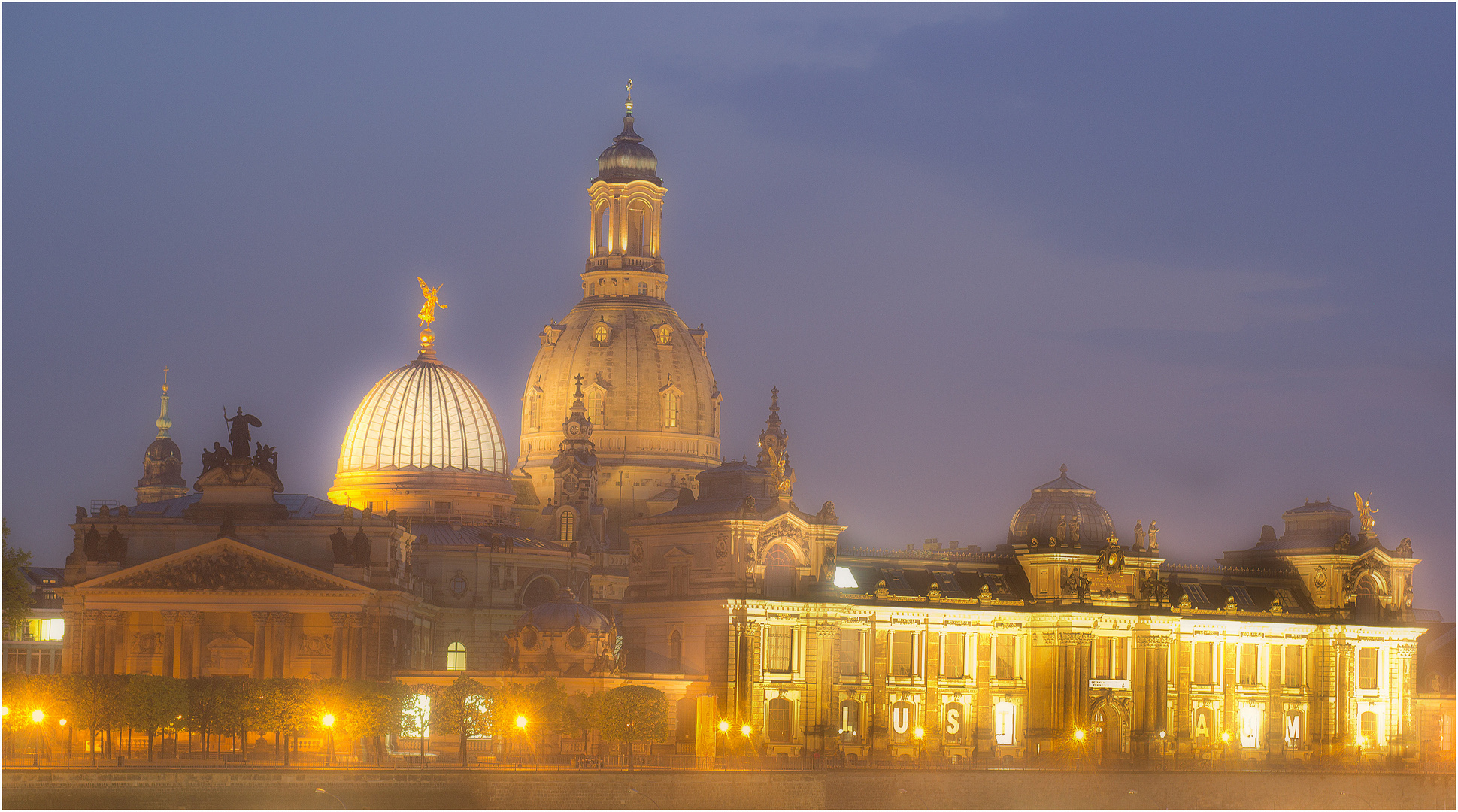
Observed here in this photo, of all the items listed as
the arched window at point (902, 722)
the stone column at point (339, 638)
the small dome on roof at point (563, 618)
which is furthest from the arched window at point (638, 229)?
the small dome on roof at point (563, 618)

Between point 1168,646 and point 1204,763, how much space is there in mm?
10586

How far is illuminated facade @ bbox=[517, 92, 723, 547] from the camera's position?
179 m

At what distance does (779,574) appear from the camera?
12888 cm

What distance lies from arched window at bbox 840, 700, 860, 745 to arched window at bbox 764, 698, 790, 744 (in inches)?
125

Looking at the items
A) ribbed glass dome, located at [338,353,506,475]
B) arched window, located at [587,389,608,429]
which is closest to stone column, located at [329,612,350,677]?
ribbed glass dome, located at [338,353,506,475]

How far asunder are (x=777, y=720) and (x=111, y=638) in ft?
111

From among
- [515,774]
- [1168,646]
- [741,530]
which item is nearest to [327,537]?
[741,530]

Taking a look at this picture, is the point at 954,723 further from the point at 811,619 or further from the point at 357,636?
the point at 357,636

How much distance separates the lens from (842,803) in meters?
114

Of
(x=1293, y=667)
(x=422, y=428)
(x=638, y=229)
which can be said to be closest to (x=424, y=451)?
(x=422, y=428)

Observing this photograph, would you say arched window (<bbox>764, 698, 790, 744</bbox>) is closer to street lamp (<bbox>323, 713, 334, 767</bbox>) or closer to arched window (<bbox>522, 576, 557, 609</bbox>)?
street lamp (<bbox>323, 713, 334, 767</bbox>)

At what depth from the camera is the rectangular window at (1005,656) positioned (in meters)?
137

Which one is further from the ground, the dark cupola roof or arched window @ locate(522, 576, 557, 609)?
the dark cupola roof

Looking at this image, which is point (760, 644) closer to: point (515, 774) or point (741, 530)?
point (741, 530)
